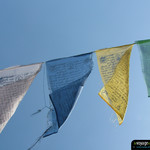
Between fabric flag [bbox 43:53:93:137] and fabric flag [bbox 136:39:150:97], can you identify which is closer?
fabric flag [bbox 43:53:93:137]

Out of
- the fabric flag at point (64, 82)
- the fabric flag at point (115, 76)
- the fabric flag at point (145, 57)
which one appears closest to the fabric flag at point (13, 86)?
the fabric flag at point (64, 82)

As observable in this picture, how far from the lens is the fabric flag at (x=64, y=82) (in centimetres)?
514

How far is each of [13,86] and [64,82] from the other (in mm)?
1113

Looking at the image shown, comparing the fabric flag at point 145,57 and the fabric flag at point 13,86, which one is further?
the fabric flag at point 145,57

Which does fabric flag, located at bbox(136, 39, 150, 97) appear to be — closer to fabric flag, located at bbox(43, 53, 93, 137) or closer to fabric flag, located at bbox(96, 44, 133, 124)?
fabric flag, located at bbox(96, 44, 133, 124)

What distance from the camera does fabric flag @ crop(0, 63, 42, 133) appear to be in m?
5.10

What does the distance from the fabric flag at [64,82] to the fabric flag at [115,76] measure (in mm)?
345

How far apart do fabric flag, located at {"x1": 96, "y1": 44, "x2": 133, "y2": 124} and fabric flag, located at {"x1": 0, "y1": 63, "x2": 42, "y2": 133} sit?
1484mm

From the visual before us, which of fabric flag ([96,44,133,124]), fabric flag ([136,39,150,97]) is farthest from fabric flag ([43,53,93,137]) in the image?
fabric flag ([136,39,150,97])

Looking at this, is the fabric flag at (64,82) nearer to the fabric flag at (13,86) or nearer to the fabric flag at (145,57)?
the fabric flag at (13,86)

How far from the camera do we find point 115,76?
5344mm

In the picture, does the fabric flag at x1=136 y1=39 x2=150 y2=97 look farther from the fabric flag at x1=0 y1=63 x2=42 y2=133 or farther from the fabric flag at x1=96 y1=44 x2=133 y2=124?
the fabric flag at x1=0 y1=63 x2=42 y2=133

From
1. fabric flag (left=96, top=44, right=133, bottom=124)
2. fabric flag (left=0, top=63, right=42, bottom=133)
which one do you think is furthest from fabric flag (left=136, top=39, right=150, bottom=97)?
fabric flag (left=0, top=63, right=42, bottom=133)

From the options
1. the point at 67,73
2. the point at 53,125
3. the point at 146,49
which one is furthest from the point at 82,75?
the point at 146,49
